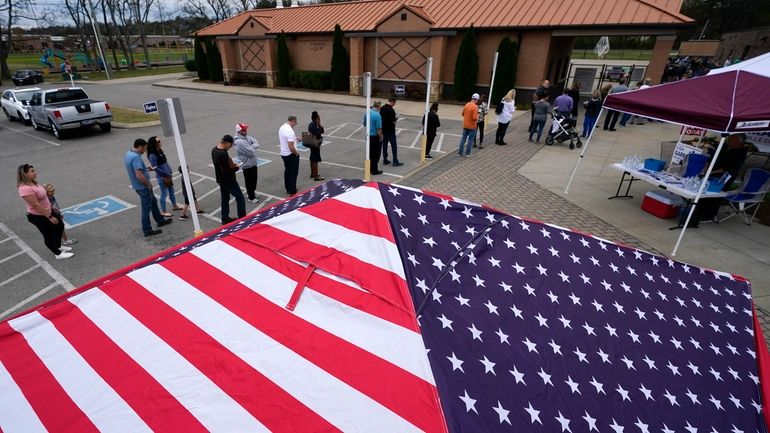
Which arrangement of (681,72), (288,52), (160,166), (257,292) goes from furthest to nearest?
(288,52), (681,72), (160,166), (257,292)

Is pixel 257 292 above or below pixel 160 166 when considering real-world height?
above

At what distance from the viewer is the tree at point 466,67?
21562 mm

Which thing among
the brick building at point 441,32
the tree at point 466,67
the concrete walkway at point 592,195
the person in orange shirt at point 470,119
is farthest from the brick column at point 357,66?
the person in orange shirt at point 470,119

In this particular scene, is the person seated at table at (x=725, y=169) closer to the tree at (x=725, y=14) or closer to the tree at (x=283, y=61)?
the tree at (x=283, y=61)

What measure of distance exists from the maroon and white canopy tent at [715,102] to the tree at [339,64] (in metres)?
21.8

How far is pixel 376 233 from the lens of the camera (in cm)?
244

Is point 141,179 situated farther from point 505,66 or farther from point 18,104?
point 505,66

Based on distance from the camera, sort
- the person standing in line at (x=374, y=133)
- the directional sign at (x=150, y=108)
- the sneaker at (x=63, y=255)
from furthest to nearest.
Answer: the person standing in line at (x=374, y=133) < the sneaker at (x=63, y=255) < the directional sign at (x=150, y=108)

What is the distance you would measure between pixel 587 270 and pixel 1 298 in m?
7.96

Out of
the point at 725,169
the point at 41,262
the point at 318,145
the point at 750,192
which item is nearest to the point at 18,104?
the point at 41,262

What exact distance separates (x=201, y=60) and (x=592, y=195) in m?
35.7

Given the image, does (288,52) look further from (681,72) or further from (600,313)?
(600,313)

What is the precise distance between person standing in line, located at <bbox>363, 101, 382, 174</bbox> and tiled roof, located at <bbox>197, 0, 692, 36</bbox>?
1516 cm

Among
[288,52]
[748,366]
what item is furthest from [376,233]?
[288,52]
